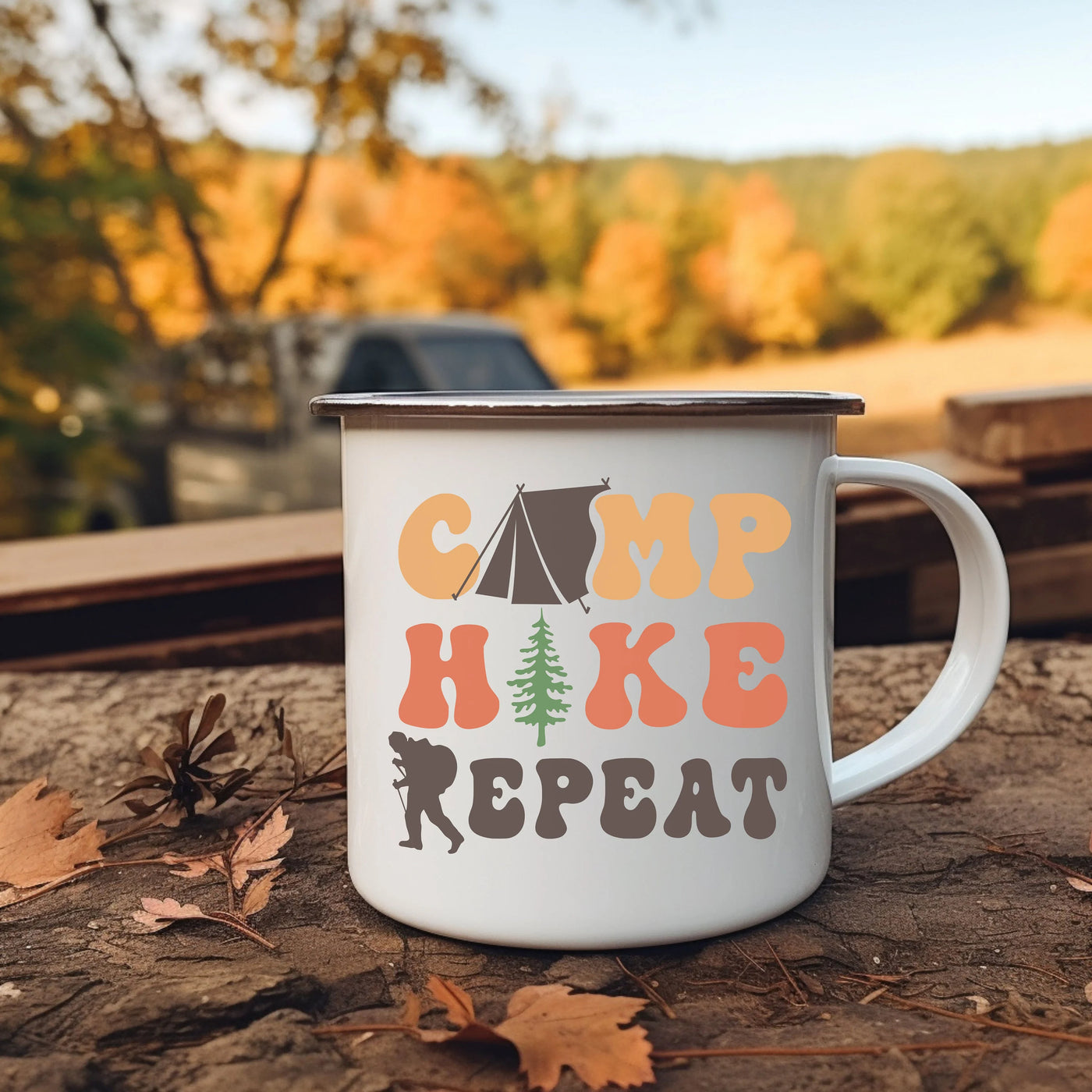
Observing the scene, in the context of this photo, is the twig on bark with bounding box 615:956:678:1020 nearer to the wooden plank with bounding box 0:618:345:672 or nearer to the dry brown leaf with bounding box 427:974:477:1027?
the dry brown leaf with bounding box 427:974:477:1027

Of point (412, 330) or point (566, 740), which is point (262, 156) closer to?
point (412, 330)

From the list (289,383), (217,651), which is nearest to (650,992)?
(217,651)

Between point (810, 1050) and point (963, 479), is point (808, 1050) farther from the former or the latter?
point (963, 479)

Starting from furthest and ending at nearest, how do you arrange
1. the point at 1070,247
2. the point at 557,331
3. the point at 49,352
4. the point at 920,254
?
the point at 920,254 < the point at 557,331 < the point at 1070,247 < the point at 49,352

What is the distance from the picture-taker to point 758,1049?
2.46 feet

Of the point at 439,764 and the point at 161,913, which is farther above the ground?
the point at 439,764

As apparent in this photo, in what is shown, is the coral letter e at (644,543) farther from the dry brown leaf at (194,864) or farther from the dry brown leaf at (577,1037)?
the dry brown leaf at (194,864)

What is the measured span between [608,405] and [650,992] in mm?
441

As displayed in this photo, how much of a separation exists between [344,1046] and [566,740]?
0.87 ft

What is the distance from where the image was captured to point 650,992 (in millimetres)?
835

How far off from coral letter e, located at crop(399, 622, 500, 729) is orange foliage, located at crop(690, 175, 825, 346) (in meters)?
23.0

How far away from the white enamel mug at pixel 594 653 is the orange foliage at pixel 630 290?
905 inches

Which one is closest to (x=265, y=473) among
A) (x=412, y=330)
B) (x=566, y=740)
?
(x=412, y=330)

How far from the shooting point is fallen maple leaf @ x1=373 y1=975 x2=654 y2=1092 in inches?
28.3
